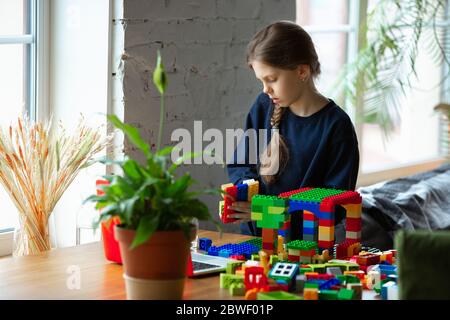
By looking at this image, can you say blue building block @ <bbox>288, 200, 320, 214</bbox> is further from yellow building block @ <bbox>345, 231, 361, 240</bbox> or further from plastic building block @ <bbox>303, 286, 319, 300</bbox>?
plastic building block @ <bbox>303, 286, 319, 300</bbox>

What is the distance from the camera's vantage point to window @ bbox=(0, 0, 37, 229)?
3021mm

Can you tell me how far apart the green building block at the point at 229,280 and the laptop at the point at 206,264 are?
11cm

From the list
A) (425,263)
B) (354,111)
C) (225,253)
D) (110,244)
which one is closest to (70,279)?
(110,244)

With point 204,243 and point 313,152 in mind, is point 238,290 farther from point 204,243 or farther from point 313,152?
point 313,152

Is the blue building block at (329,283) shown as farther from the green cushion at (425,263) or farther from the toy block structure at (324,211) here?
the green cushion at (425,263)

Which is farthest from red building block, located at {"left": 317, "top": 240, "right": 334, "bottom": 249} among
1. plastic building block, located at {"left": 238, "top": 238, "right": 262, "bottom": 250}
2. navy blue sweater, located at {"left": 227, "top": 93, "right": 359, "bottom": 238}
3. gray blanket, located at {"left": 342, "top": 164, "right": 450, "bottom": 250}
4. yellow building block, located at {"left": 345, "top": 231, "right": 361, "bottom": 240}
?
gray blanket, located at {"left": 342, "top": 164, "right": 450, "bottom": 250}

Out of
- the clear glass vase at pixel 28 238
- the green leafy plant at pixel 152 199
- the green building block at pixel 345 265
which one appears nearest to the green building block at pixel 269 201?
the green building block at pixel 345 265

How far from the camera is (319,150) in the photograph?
2984 mm

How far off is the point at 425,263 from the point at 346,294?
38 centimetres

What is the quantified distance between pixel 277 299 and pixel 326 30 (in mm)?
2627

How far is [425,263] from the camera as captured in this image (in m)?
1.63

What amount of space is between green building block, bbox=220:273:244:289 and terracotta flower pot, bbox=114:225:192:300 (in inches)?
9.8

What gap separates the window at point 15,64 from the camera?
3.02 m

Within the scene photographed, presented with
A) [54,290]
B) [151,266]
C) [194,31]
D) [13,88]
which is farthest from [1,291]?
[194,31]
